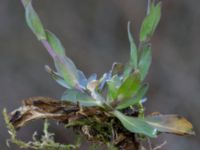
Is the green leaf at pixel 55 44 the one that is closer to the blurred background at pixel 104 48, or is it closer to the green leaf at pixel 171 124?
the green leaf at pixel 171 124

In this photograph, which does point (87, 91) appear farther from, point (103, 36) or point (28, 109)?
point (103, 36)

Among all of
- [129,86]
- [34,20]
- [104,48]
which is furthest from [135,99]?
[104,48]

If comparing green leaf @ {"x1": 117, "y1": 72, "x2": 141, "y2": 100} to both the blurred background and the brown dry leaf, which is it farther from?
the blurred background

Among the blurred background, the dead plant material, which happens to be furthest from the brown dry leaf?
the blurred background

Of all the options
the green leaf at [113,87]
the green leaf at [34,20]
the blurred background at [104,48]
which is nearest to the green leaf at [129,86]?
the green leaf at [113,87]

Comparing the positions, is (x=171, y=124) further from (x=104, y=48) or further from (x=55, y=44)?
(x=104, y=48)

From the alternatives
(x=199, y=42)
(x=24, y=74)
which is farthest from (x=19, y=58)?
(x=199, y=42)
